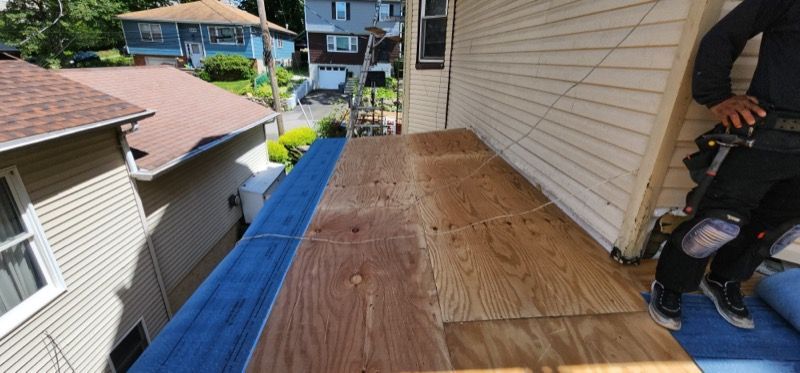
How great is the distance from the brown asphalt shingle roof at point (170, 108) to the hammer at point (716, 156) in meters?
6.90

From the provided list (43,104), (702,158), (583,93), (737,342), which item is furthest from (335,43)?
(737,342)

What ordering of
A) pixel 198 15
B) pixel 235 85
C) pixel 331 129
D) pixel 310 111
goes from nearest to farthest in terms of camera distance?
1. pixel 331 129
2. pixel 310 111
3. pixel 235 85
4. pixel 198 15

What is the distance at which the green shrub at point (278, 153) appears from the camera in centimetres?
1359

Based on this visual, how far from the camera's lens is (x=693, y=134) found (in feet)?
5.88

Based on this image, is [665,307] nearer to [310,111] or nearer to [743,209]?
[743,209]

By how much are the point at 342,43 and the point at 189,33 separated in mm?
12516

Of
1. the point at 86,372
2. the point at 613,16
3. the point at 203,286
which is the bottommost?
the point at 86,372

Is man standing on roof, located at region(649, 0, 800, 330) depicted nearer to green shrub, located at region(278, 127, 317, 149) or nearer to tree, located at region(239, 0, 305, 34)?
green shrub, located at region(278, 127, 317, 149)

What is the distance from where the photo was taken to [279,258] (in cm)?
220

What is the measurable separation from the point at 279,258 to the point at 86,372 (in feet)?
16.4

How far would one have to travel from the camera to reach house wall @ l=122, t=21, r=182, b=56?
27.4m

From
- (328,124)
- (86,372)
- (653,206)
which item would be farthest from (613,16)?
(328,124)

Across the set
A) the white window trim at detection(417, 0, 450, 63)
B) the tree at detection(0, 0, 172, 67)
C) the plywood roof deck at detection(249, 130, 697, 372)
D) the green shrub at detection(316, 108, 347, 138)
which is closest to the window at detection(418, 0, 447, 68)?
the white window trim at detection(417, 0, 450, 63)

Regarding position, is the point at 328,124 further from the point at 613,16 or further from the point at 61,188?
the point at 613,16
